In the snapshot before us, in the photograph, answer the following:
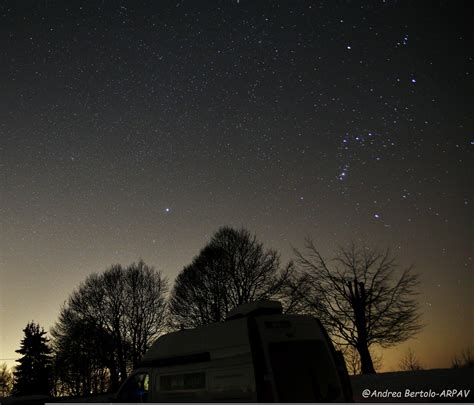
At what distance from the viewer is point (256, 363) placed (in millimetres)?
6879

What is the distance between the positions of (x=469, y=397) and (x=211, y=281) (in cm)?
2304

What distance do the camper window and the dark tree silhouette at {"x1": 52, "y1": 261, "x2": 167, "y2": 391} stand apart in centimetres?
3093

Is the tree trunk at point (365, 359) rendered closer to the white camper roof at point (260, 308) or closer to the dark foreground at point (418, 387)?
the dark foreground at point (418, 387)

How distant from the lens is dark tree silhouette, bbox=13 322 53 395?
47688 millimetres

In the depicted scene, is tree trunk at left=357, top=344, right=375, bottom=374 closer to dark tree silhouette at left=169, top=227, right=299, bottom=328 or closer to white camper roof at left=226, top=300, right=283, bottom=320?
dark tree silhouette at left=169, top=227, right=299, bottom=328

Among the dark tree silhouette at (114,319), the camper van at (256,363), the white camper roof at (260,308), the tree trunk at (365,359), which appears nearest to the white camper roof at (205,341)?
the camper van at (256,363)

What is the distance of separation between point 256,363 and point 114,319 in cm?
3630

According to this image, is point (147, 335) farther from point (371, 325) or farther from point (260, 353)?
point (260, 353)

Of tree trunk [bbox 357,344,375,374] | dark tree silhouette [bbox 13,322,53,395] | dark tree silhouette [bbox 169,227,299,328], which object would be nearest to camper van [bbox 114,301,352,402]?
tree trunk [bbox 357,344,375,374]

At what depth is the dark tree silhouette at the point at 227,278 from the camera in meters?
31.5

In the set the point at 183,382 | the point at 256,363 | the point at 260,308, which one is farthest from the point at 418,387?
the point at 256,363

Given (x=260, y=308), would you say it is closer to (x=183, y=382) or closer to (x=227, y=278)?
(x=183, y=382)

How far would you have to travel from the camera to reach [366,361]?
2480cm

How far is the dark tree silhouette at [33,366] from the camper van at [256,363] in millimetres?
47354
